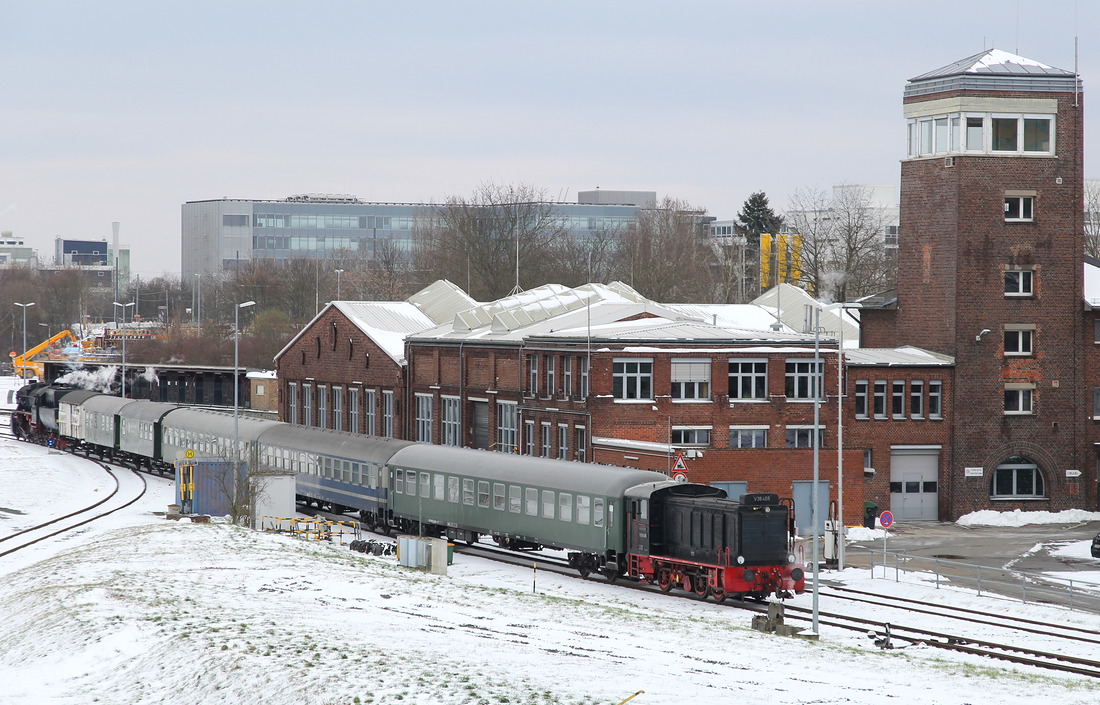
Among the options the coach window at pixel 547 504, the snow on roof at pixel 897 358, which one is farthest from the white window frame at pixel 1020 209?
the coach window at pixel 547 504

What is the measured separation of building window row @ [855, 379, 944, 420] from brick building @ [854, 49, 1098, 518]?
2.71 feet

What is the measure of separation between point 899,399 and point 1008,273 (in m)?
7.45

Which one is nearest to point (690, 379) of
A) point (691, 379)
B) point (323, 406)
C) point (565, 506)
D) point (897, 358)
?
point (691, 379)

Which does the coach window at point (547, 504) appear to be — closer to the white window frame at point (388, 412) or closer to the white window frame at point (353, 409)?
the white window frame at point (388, 412)

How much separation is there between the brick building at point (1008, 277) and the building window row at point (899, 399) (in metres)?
0.83

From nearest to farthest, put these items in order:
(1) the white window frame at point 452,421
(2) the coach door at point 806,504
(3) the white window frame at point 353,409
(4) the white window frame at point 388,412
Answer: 1. (2) the coach door at point 806,504
2. (1) the white window frame at point 452,421
3. (4) the white window frame at point 388,412
4. (3) the white window frame at point 353,409

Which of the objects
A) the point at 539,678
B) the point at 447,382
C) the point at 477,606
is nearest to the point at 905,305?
the point at 447,382

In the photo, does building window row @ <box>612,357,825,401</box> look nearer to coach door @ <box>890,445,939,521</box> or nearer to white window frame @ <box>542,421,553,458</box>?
white window frame @ <box>542,421,553,458</box>

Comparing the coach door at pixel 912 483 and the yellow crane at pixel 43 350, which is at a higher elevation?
the yellow crane at pixel 43 350

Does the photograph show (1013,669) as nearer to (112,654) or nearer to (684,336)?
(112,654)

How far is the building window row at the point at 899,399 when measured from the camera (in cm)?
5922

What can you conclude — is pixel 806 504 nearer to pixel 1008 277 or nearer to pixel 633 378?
pixel 633 378

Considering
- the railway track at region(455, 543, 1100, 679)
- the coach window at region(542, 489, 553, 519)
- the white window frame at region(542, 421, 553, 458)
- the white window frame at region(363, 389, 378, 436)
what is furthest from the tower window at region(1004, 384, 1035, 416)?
the white window frame at region(363, 389, 378, 436)

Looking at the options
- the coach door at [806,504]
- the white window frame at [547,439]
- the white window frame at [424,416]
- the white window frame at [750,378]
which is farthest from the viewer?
the white window frame at [424,416]
